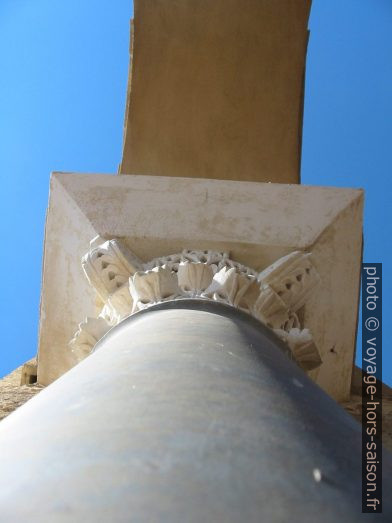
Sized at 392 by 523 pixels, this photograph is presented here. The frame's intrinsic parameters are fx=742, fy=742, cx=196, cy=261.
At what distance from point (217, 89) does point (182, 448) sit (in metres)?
4.56

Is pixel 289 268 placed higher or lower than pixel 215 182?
lower

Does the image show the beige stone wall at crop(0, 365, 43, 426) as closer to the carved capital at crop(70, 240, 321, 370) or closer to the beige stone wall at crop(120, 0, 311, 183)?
the carved capital at crop(70, 240, 321, 370)

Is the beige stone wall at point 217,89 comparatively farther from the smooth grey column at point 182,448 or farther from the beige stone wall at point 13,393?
the smooth grey column at point 182,448

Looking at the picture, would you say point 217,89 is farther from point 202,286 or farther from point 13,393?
point 13,393

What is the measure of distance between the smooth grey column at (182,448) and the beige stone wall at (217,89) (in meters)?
3.62

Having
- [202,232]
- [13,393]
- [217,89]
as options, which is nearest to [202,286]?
[202,232]

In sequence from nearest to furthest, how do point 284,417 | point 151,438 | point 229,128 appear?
point 151,438, point 284,417, point 229,128

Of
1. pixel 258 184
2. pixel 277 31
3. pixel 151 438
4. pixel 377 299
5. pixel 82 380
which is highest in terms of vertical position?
pixel 277 31

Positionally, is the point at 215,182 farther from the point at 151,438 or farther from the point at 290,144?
the point at 151,438

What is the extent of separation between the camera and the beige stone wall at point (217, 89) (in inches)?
219

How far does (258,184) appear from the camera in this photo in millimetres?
4648

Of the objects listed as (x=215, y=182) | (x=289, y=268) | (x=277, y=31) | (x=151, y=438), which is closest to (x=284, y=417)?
(x=151, y=438)

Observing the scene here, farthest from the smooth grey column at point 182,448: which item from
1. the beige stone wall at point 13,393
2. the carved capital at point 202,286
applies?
the beige stone wall at point 13,393

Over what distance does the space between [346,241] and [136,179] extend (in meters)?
1.38
